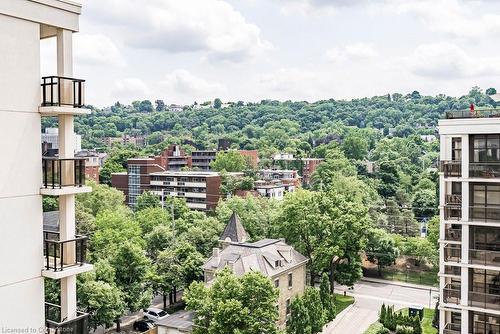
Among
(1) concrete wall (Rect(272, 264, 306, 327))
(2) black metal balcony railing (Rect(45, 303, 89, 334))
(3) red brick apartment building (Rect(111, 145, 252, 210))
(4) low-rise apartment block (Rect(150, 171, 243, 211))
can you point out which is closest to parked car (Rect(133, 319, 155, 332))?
(1) concrete wall (Rect(272, 264, 306, 327))

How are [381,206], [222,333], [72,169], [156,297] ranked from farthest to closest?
[381,206], [156,297], [222,333], [72,169]

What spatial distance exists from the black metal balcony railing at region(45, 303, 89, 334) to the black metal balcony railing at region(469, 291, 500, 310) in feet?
48.8

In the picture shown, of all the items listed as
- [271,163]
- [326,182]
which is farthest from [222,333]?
[271,163]

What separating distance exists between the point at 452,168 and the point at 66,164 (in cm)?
1536

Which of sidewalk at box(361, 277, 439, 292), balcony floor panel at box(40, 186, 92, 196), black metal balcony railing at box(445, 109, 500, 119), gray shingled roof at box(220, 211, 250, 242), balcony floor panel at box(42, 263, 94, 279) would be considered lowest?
sidewalk at box(361, 277, 439, 292)

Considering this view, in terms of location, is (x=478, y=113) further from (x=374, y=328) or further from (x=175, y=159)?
(x=175, y=159)

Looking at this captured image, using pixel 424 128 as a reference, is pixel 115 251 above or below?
below

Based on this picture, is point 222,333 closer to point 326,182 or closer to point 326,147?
point 326,182

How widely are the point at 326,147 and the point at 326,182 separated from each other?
30.0 metres

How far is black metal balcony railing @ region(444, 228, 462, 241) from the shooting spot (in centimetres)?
2031

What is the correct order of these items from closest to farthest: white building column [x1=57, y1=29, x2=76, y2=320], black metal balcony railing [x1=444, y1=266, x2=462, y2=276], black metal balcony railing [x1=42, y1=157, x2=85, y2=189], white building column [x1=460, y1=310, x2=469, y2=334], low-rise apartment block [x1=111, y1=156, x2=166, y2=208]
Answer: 1. black metal balcony railing [x1=42, y1=157, x2=85, y2=189]
2. white building column [x1=57, y1=29, x2=76, y2=320]
3. white building column [x1=460, y1=310, x2=469, y2=334]
4. black metal balcony railing [x1=444, y1=266, x2=462, y2=276]
5. low-rise apartment block [x1=111, y1=156, x2=166, y2=208]

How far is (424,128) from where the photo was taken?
151 meters

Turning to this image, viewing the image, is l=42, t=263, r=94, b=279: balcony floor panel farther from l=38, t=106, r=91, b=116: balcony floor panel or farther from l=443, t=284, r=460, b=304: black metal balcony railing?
l=443, t=284, r=460, b=304: black metal balcony railing

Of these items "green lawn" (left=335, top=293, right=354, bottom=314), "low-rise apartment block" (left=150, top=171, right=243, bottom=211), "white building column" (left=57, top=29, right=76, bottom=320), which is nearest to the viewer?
"white building column" (left=57, top=29, right=76, bottom=320)
